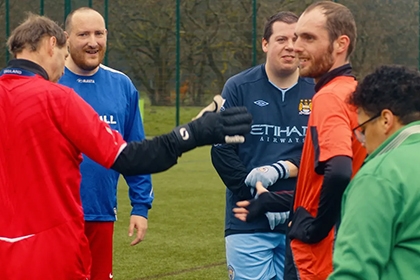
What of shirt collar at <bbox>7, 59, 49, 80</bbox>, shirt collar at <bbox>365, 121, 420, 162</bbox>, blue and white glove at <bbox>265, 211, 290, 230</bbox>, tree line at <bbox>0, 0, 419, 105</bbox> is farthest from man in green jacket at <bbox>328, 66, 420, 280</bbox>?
tree line at <bbox>0, 0, 419, 105</bbox>

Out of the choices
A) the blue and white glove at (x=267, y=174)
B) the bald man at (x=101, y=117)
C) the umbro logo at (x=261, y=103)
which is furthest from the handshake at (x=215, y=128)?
the bald man at (x=101, y=117)

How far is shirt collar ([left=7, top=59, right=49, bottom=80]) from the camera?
3574 millimetres

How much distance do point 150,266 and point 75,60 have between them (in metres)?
3.71

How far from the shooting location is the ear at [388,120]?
8.34 feet

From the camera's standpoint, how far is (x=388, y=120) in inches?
100

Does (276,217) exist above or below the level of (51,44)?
below

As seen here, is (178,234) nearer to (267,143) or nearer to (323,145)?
(267,143)

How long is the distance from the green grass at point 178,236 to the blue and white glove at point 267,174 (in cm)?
337

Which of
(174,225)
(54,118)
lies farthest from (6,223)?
(174,225)

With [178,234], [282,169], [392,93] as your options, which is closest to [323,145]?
[392,93]

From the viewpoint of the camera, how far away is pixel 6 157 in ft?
11.3

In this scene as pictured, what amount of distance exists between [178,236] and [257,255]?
5192 millimetres

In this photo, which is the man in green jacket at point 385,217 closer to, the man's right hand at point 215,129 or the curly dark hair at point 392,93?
the curly dark hair at point 392,93

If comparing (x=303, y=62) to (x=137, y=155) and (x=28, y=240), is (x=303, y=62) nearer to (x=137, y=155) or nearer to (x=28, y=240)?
(x=137, y=155)
